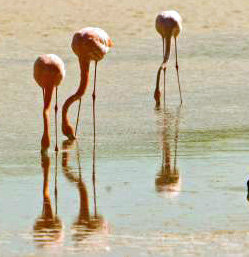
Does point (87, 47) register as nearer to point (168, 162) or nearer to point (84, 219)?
point (168, 162)

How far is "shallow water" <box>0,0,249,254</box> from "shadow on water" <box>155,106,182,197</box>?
0.01 meters

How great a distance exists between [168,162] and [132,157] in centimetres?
35

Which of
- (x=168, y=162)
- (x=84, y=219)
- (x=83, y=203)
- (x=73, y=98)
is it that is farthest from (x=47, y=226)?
(x=73, y=98)

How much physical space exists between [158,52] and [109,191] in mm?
8007

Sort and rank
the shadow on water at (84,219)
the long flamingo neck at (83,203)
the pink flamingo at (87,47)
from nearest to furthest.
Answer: the shadow on water at (84,219) → the long flamingo neck at (83,203) → the pink flamingo at (87,47)

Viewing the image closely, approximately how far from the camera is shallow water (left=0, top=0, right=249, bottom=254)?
6406 mm

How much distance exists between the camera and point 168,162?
8.68m

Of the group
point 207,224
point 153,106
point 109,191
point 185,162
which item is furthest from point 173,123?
point 207,224

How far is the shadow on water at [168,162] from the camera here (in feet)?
25.3

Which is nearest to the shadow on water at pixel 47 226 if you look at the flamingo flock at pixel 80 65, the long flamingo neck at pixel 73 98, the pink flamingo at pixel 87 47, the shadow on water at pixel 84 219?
the shadow on water at pixel 84 219

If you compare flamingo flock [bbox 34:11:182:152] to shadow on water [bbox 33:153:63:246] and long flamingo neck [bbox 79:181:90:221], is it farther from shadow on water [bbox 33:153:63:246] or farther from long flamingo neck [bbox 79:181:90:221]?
shadow on water [bbox 33:153:63:246]

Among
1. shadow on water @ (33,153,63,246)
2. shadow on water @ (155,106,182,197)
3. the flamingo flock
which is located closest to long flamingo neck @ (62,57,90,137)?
the flamingo flock

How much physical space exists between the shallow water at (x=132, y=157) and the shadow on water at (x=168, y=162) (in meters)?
0.01

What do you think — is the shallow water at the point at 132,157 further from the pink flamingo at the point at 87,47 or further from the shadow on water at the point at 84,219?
the pink flamingo at the point at 87,47
